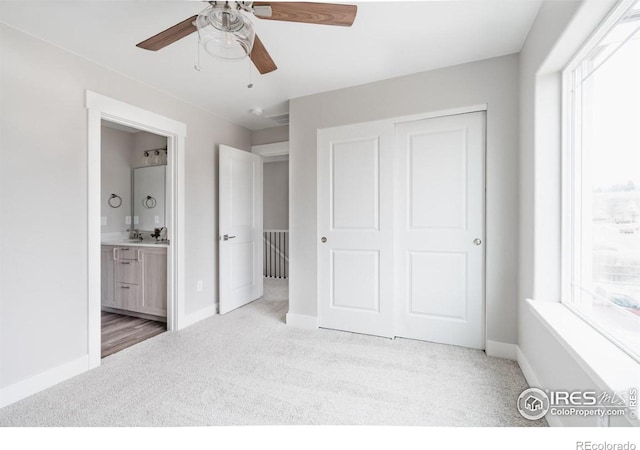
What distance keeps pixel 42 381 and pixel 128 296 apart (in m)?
1.47

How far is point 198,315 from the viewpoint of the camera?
3.21 m

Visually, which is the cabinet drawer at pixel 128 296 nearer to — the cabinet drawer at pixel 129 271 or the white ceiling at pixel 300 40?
the cabinet drawer at pixel 129 271

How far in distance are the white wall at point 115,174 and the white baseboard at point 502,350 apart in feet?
14.8

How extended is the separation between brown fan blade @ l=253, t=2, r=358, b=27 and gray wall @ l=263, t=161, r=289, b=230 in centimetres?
470

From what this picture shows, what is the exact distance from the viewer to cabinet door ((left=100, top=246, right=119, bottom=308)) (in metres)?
3.42

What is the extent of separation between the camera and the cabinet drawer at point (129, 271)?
128 inches

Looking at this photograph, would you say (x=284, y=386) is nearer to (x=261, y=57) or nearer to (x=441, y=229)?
(x=441, y=229)

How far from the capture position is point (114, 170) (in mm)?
3910

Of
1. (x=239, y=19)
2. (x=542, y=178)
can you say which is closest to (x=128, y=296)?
(x=239, y=19)

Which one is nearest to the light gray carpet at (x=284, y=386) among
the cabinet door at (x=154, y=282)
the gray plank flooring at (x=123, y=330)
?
the gray plank flooring at (x=123, y=330)
